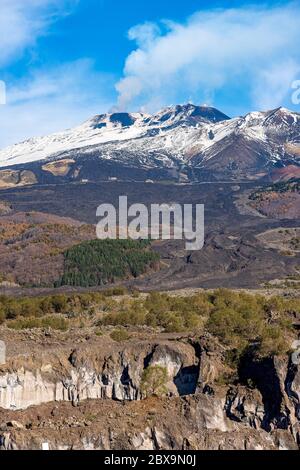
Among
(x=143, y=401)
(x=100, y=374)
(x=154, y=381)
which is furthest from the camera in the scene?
(x=100, y=374)

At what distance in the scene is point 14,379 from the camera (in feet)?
98.7

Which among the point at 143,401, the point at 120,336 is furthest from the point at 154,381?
the point at 120,336

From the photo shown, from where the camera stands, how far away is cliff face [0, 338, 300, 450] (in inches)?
954

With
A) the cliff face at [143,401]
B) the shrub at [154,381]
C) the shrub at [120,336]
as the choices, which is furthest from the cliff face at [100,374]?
the shrub at [120,336]

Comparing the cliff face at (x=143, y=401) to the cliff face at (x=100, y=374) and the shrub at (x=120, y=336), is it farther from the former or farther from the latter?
the shrub at (x=120, y=336)

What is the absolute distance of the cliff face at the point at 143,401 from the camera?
24234mm

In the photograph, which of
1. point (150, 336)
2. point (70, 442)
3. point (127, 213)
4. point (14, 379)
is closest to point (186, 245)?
point (127, 213)

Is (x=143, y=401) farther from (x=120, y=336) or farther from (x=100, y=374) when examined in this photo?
(x=120, y=336)

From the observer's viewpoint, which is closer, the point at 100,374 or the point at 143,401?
the point at 143,401

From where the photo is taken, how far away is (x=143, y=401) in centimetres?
2798

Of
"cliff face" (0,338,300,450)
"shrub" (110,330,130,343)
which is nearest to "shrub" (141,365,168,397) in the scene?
"cliff face" (0,338,300,450)

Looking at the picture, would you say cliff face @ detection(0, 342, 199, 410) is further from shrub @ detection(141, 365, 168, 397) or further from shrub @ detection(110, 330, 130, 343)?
shrub @ detection(110, 330, 130, 343)
